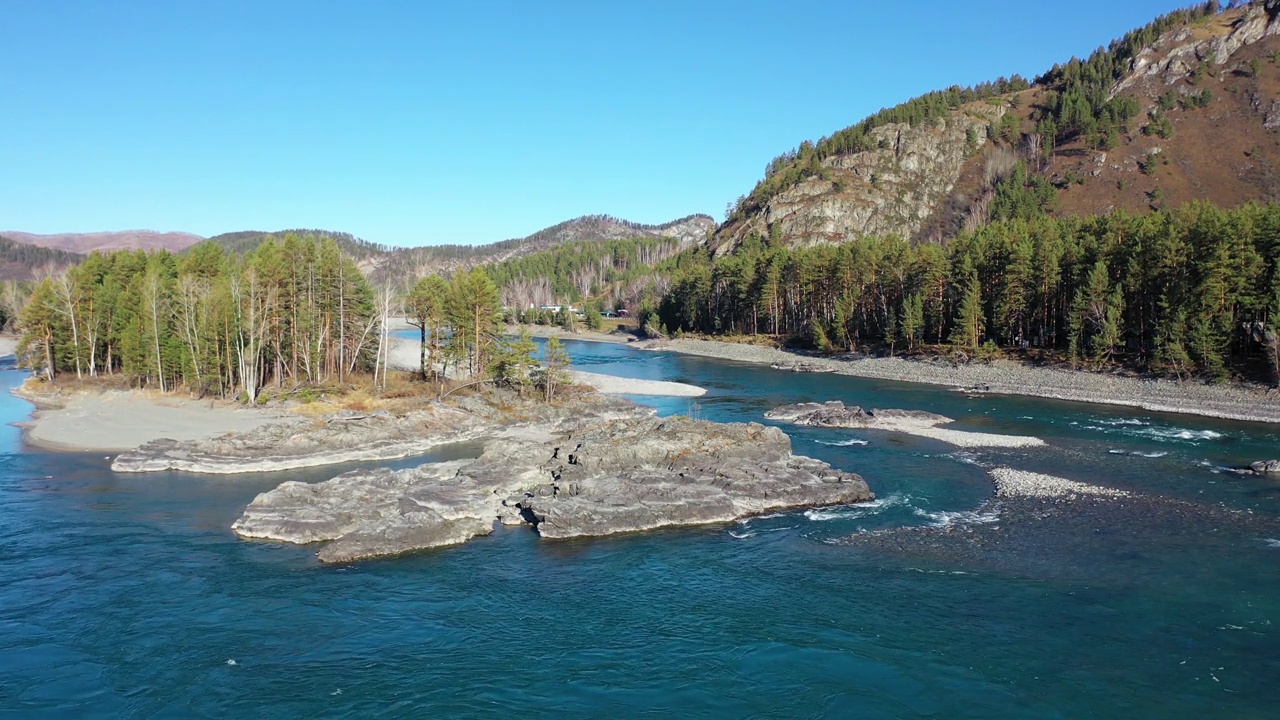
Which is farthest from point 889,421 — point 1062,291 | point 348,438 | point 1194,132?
point 1194,132

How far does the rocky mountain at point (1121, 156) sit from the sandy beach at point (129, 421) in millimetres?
141344

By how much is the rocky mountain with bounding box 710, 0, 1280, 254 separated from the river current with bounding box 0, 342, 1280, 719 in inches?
5666

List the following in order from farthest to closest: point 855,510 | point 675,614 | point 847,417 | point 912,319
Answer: point 912,319 < point 847,417 < point 855,510 < point 675,614

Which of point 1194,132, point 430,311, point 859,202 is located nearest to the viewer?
point 430,311

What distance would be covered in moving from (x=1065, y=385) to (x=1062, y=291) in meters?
18.4

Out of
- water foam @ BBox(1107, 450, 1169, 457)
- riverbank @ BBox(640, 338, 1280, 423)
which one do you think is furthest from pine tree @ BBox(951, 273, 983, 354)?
water foam @ BBox(1107, 450, 1169, 457)

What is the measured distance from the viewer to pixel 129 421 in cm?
5231

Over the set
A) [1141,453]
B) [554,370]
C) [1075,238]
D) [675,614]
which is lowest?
[675,614]

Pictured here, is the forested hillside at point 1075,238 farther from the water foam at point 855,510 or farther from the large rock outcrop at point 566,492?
the large rock outcrop at point 566,492

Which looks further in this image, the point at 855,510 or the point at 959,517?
the point at 855,510

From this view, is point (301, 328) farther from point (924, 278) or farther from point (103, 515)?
point (924, 278)

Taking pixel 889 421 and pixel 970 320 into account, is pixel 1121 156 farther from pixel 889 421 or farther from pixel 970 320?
pixel 889 421

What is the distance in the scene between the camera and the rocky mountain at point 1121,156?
150m

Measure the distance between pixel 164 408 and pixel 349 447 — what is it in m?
22.6
